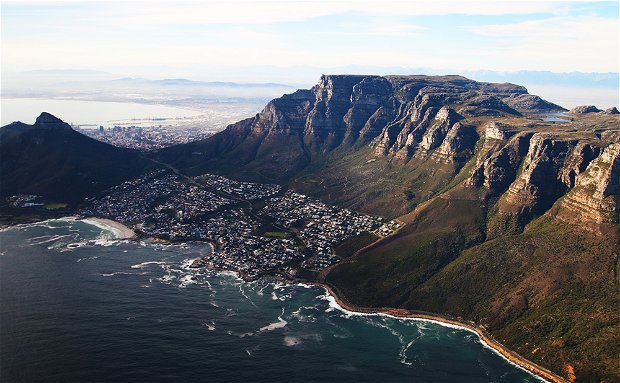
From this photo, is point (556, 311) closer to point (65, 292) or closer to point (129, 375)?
point (129, 375)

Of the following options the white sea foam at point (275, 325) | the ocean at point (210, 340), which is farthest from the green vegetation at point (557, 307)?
the white sea foam at point (275, 325)

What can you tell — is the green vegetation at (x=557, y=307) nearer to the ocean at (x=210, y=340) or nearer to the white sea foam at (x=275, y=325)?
the ocean at (x=210, y=340)

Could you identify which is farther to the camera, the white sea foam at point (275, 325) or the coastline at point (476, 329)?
the white sea foam at point (275, 325)

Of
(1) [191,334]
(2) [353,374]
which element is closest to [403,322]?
(2) [353,374]

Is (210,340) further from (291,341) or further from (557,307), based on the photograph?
(557,307)

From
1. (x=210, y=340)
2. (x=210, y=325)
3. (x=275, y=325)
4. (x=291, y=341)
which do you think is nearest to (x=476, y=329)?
(x=291, y=341)

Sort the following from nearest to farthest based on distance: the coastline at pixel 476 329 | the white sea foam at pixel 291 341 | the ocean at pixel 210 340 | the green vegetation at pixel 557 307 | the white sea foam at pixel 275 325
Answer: the ocean at pixel 210 340
the coastline at pixel 476 329
the green vegetation at pixel 557 307
the white sea foam at pixel 291 341
the white sea foam at pixel 275 325

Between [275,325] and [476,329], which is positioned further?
[476,329]
